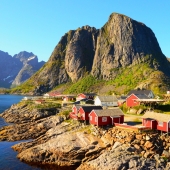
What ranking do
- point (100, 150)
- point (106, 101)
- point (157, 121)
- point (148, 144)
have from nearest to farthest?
point (148, 144), point (100, 150), point (157, 121), point (106, 101)

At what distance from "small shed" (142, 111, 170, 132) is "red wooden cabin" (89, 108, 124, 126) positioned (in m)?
5.70

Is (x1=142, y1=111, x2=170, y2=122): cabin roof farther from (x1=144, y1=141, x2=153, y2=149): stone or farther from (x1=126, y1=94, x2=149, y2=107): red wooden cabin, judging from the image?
(x1=126, y1=94, x2=149, y2=107): red wooden cabin

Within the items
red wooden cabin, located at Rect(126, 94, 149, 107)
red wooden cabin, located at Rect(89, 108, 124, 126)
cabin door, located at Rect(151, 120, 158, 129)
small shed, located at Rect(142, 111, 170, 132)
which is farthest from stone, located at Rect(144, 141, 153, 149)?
red wooden cabin, located at Rect(126, 94, 149, 107)

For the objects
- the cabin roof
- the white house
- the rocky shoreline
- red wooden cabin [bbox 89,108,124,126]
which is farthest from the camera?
the white house

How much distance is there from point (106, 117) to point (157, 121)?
32.8ft

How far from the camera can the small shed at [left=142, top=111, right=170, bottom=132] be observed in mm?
43156

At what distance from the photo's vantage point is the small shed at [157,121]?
43.2m

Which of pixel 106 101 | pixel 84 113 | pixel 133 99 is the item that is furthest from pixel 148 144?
pixel 106 101

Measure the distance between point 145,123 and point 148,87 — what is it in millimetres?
80472

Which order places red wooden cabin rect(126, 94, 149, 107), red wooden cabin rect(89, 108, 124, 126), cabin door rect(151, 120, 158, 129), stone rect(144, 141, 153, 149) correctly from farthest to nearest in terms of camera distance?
red wooden cabin rect(126, 94, 149, 107) < red wooden cabin rect(89, 108, 124, 126) < cabin door rect(151, 120, 158, 129) < stone rect(144, 141, 153, 149)

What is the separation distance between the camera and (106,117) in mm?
49469

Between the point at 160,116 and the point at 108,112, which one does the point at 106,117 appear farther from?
the point at 160,116

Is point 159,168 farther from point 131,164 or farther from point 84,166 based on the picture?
point 84,166

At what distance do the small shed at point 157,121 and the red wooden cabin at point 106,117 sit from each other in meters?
5.70
